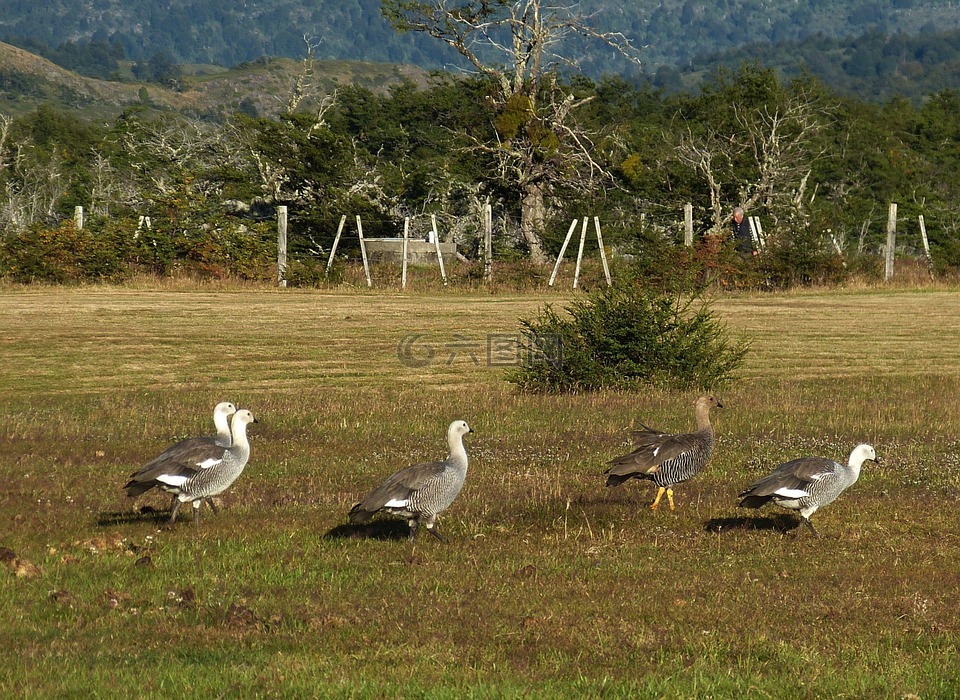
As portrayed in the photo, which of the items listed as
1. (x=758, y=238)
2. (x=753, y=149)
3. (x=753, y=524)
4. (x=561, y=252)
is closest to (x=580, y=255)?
(x=561, y=252)

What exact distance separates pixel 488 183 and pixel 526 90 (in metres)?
3.95

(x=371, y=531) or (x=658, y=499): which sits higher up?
(x=658, y=499)

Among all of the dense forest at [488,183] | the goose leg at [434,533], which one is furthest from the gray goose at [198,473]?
the dense forest at [488,183]

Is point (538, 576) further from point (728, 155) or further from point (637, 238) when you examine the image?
point (728, 155)

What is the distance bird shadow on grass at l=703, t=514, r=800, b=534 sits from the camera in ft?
37.7

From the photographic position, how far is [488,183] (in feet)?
172

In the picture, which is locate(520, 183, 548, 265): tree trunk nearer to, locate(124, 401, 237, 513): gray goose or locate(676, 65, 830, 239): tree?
locate(676, 65, 830, 239): tree

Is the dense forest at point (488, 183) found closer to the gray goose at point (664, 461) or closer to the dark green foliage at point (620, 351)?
the dark green foliage at point (620, 351)

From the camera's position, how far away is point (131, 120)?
73.2 metres

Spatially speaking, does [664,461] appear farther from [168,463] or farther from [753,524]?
[168,463]

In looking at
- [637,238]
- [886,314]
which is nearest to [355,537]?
[886,314]

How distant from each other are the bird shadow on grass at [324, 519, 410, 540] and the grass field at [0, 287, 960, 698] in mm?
39

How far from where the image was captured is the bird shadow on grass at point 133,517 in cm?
1170

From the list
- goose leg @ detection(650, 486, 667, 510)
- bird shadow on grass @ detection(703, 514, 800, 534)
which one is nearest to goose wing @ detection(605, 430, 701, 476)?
goose leg @ detection(650, 486, 667, 510)
